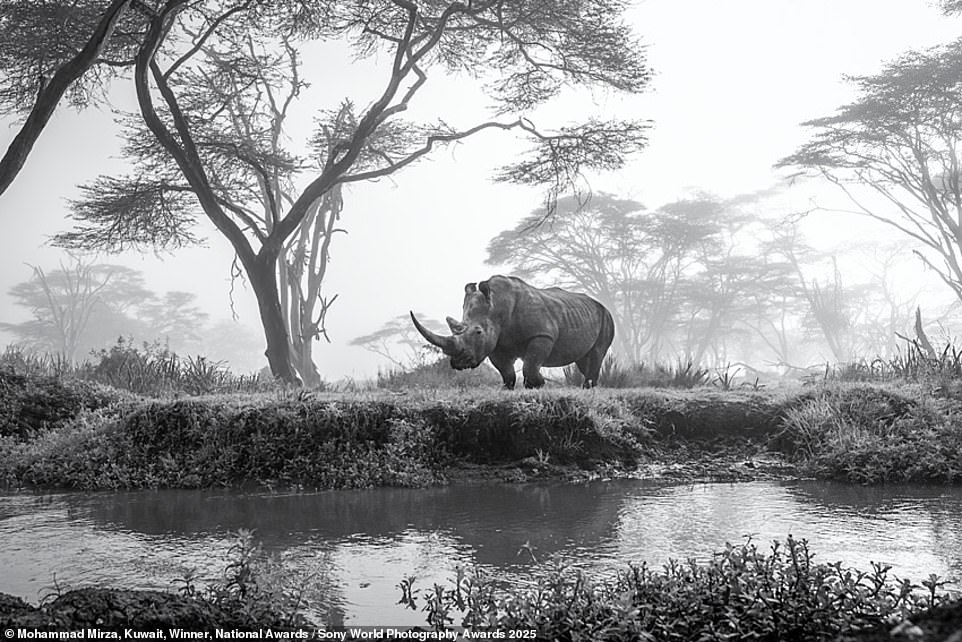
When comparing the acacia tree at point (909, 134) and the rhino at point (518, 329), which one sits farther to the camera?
the acacia tree at point (909, 134)

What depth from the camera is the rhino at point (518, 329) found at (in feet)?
21.7

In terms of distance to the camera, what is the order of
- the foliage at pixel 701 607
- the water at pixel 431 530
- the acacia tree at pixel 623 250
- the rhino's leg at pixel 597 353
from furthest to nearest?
Result: the acacia tree at pixel 623 250 < the rhino's leg at pixel 597 353 < the water at pixel 431 530 < the foliage at pixel 701 607

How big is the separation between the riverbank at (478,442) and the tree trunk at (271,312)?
5799 mm

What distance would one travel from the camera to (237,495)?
4.81m

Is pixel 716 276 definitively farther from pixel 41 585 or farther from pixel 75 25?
pixel 41 585

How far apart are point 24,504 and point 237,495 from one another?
123 centimetres

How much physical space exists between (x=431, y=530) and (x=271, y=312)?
9.31m

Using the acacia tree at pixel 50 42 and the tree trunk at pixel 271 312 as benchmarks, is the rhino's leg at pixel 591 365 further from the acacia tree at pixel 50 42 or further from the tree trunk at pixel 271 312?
the acacia tree at pixel 50 42

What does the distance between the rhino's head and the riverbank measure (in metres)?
0.38

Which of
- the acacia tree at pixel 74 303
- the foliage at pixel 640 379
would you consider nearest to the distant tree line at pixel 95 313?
the acacia tree at pixel 74 303

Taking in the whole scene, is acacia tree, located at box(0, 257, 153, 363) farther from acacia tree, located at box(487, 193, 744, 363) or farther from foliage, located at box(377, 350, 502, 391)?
foliage, located at box(377, 350, 502, 391)

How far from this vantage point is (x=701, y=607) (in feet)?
6.83

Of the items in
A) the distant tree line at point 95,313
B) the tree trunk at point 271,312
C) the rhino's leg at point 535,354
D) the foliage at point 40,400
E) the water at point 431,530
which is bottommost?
the water at point 431,530

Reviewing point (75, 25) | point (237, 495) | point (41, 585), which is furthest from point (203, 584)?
point (75, 25)
